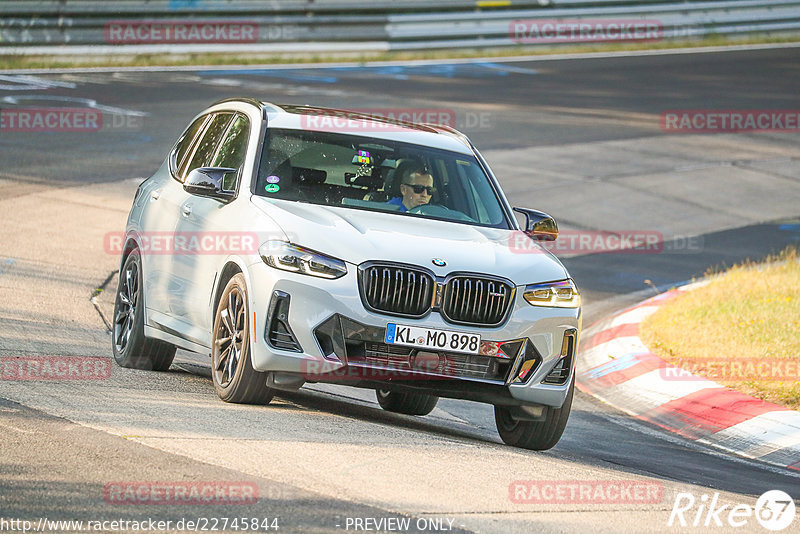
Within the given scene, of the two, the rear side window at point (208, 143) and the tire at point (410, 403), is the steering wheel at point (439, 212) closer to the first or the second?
the tire at point (410, 403)

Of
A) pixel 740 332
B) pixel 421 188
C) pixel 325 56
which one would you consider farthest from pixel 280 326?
pixel 325 56

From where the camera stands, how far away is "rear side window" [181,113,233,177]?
9102 mm

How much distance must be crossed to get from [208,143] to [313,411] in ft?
7.60

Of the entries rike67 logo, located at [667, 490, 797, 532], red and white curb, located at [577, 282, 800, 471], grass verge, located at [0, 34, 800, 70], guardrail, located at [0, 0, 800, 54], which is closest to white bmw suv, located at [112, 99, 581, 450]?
rike67 logo, located at [667, 490, 797, 532]

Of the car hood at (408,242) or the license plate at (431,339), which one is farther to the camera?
the car hood at (408,242)

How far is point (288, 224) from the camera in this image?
7.55 metres

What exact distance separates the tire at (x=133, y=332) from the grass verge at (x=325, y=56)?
642 inches

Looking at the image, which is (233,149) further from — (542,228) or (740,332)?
(740,332)

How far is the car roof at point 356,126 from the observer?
871 centimetres

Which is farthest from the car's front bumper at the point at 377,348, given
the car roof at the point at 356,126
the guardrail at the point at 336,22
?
the guardrail at the point at 336,22

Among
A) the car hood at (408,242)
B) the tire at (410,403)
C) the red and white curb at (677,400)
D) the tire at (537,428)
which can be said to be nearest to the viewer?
the car hood at (408,242)

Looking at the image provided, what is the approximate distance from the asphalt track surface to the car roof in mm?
1804

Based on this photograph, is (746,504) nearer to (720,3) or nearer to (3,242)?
(3,242)

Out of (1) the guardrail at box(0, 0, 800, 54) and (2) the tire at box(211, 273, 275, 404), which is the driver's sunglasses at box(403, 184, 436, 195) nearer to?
(2) the tire at box(211, 273, 275, 404)
